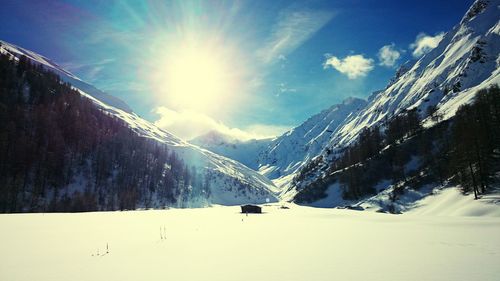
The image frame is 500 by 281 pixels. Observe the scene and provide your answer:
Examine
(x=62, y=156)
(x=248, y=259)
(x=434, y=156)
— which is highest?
(x=62, y=156)

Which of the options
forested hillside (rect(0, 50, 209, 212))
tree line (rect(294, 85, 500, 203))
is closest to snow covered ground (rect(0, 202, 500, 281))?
tree line (rect(294, 85, 500, 203))

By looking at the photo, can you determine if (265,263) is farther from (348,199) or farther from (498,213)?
(348,199)

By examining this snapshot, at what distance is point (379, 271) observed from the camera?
9047 mm

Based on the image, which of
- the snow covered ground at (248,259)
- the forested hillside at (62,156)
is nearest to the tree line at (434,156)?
the snow covered ground at (248,259)

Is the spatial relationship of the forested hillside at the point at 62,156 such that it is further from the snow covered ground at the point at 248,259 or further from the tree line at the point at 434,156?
the tree line at the point at 434,156

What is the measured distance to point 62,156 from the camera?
113m

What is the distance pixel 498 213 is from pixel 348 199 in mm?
74319

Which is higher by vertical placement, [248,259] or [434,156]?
[434,156]

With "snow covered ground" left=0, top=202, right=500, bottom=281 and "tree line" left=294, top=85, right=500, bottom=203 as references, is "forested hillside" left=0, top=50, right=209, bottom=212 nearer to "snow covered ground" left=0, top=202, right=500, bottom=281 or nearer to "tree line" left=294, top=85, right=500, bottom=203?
"snow covered ground" left=0, top=202, right=500, bottom=281

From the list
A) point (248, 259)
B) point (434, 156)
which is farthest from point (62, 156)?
point (434, 156)

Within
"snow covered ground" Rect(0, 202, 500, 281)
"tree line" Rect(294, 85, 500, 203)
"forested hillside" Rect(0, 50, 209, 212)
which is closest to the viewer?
"snow covered ground" Rect(0, 202, 500, 281)

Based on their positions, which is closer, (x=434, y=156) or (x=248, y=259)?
(x=248, y=259)

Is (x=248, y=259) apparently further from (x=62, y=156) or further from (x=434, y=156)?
(x=62, y=156)

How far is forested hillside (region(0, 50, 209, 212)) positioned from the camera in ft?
289
